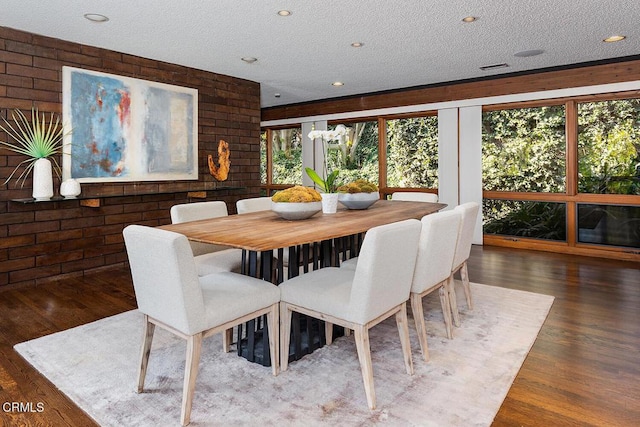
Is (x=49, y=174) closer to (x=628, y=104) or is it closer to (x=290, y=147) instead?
(x=290, y=147)

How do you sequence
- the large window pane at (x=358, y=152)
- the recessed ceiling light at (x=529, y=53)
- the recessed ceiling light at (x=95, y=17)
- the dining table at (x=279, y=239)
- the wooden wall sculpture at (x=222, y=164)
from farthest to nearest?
the large window pane at (x=358, y=152) < the wooden wall sculpture at (x=222, y=164) < the recessed ceiling light at (x=529, y=53) < the recessed ceiling light at (x=95, y=17) < the dining table at (x=279, y=239)

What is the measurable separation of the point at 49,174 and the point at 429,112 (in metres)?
4.92

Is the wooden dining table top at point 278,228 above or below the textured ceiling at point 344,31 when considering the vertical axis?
below

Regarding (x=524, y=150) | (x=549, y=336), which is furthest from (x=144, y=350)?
(x=524, y=150)

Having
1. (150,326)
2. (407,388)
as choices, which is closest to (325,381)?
(407,388)

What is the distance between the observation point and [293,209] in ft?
8.30

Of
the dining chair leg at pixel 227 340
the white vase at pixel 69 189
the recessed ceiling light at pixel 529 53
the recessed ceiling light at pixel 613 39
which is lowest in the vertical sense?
the dining chair leg at pixel 227 340

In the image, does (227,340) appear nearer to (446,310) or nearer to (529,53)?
(446,310)

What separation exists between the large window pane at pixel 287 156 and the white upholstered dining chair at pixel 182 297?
6.04m

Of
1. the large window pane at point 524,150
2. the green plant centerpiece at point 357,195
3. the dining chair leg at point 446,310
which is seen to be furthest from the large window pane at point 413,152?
the dining chair leg at point 446,310

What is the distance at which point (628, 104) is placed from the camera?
4891mm

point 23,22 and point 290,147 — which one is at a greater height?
point 23,22

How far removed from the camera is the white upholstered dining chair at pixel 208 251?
2771mm

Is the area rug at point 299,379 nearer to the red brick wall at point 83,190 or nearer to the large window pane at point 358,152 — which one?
the red brick wall at point 83,190
